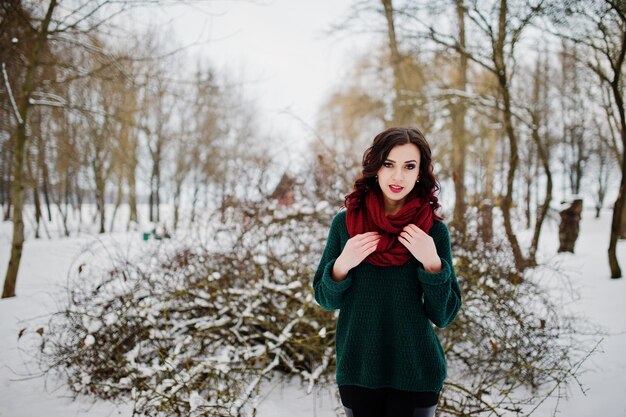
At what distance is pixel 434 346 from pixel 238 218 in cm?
339

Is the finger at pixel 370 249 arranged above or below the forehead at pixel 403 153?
below

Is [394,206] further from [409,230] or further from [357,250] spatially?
[357,250]

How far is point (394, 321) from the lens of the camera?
5.05ft

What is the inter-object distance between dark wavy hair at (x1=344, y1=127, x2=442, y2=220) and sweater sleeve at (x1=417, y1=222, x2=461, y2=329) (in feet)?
0.55

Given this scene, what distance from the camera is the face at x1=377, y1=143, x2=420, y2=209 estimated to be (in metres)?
1.56

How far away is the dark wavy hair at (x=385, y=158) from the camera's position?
62.4 inches

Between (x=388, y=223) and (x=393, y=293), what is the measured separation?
0.30m

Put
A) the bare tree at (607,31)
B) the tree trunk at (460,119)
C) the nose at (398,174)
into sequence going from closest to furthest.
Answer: the nose at (398,174) < the bare tree at (607,31) < the tree trunk at (460,119)

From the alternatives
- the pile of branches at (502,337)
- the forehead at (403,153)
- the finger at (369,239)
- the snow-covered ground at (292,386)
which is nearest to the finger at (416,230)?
the finger at (369,239)

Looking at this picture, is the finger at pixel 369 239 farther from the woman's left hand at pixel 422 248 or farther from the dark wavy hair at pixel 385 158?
the dark wavy hair at pixel 385 158

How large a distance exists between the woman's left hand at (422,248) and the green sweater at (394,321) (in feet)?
0.13

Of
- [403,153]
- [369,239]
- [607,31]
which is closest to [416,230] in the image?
[369,239]

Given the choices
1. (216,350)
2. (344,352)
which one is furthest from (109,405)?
(344,352)

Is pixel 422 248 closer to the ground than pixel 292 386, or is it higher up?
higher up
